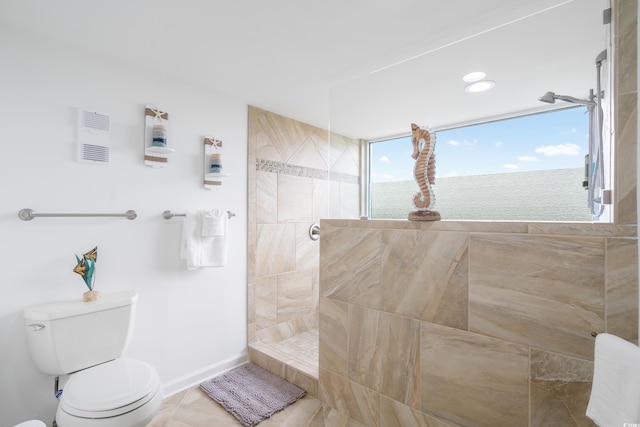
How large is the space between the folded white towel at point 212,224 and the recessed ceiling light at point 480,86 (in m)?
1.99

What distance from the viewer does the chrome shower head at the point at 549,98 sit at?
5.45 feet

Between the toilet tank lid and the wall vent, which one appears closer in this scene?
the toilet tank lid

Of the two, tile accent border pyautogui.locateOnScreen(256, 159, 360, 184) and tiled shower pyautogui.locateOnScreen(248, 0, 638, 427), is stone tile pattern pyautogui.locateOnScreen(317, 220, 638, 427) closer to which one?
tiled shower pyautogui.locateOnScreen(248, 0, 638, 427)

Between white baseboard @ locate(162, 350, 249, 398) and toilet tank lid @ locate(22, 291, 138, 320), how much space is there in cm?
73

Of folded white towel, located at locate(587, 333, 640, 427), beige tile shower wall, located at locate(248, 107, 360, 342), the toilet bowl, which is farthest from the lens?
beige tile shower wall, located at locate(248, 107, 360, 342)

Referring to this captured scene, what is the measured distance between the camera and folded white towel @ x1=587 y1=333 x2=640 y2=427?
0.78 m

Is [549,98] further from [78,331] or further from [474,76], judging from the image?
[78,331]

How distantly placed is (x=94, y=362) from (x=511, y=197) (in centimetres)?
245

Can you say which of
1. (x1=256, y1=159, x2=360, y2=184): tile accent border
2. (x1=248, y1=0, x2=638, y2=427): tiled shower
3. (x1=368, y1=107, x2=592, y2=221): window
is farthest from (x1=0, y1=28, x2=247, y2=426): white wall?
(x1=368, y1=107, x2=592, y2=221): window

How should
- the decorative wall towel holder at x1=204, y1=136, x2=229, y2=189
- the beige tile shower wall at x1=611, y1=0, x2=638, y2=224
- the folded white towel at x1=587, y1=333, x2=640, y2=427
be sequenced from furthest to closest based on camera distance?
the decorative wall towel holder at x1=204, y1=136, x2=229, y2=189 → the beige tile shower wall at x1=611, y1=0, x2=638, y2=224 → the folded white towel at x1=587, y1=333, x2=640, y2=427

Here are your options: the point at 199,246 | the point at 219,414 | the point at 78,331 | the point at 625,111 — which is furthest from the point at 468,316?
the point at 78,331

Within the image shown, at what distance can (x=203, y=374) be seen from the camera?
2.26 m

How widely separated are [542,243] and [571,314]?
0.30 meters

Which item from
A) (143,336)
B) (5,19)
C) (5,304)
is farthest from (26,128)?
(143,336)
